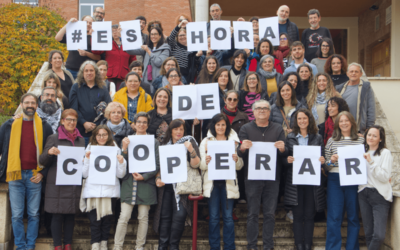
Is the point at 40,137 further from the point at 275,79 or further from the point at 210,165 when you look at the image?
the point at 275,79

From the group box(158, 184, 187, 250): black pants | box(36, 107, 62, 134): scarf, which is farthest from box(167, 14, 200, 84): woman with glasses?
box(158, 184, 187, 250): black pants

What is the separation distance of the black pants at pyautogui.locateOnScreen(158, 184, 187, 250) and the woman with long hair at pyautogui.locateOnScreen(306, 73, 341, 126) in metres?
2.64

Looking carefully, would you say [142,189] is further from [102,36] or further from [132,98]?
[102,36]

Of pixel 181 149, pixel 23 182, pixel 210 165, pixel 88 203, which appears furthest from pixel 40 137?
pixel 210 165

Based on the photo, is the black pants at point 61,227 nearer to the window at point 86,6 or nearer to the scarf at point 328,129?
the scarf at point 328,129

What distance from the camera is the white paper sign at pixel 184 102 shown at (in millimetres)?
5963

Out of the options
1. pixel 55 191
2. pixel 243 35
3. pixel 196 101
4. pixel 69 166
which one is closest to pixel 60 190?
pixel 55 191

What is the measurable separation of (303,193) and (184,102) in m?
2.21

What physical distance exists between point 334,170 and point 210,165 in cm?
171

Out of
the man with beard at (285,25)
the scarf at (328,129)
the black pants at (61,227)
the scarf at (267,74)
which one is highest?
the man with beard at (285,25)

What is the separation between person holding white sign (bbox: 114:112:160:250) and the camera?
5.29m

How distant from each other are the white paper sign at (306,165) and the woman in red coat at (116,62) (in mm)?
4371

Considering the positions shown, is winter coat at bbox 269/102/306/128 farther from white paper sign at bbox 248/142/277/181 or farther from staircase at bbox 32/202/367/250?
staircase at bbox 32/202/367/250

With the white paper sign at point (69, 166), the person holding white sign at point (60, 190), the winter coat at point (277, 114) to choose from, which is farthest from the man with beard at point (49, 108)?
the winter coat at point (277, 114)
